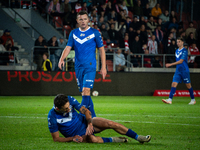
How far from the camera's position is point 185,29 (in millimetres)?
22719

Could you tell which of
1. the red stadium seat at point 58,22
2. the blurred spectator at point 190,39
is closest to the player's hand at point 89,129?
the blurred spectator at point 190,39

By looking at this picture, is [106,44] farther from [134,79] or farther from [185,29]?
[185,29]

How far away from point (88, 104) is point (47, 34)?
49.2 feet

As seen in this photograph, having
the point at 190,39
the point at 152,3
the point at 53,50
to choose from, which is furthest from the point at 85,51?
the point at 152,3

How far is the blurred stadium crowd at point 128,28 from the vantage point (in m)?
18.1

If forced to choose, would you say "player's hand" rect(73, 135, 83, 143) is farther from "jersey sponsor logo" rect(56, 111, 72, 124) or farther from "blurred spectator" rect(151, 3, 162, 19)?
"blurred spectator" rect(151, 3, 162, 19)

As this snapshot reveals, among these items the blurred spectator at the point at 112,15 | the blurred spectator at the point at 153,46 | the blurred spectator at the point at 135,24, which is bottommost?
the blurred spectator at the point at 153,46

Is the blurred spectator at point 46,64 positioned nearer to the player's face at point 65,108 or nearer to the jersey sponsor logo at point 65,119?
the jersey sponsor logo at point 65,119

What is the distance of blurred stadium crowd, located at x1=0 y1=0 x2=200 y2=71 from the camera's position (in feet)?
59.3

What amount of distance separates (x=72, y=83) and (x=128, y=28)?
5.23 metres

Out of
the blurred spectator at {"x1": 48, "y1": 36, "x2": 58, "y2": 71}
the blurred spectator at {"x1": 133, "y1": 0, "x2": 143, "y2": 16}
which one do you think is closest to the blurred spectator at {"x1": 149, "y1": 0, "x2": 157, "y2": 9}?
the blurred spectator at {"x1": 133, "y1": 0, "x2": 143, "y2": 16}

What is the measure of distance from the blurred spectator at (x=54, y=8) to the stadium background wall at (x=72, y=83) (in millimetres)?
5521

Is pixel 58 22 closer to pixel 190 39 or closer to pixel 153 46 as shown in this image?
pixel 153 46

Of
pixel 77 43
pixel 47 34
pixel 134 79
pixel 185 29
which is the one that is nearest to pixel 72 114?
pixel 77 43
